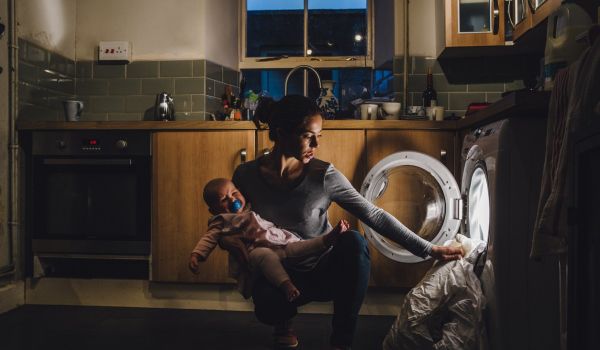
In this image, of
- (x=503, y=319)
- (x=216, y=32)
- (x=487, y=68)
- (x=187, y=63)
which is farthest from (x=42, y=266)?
(x=487, y=68)

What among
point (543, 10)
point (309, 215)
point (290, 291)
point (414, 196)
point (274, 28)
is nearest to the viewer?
point (290, 291)

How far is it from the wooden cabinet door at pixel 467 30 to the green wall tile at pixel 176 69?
4.98 feet

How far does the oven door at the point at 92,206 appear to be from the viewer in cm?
306

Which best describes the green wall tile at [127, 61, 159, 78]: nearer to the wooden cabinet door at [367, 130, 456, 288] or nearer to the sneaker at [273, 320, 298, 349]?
the wooden cabinet door at [367, 130, 456, 288]

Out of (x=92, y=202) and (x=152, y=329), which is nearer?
(x=152, y=329)

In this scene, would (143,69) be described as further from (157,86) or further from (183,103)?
(183,103)

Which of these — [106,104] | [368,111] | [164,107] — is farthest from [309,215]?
[106,104]

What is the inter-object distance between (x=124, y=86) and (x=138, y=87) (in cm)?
9

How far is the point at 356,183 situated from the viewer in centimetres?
296

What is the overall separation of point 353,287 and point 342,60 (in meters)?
2.14

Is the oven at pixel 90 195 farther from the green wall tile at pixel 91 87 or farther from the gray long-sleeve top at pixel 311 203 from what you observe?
the gray long-sleeve top at pixel 311 203

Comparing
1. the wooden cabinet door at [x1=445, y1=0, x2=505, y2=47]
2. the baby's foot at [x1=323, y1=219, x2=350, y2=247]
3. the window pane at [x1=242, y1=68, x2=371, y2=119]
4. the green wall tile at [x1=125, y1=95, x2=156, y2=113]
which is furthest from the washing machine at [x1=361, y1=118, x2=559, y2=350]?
the green wall tile at [x1=125, y1=95, x2=156, y2=113]

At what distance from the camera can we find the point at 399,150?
2.96m

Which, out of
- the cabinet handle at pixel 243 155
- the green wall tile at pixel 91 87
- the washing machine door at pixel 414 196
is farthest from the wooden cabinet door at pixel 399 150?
the green wall tile at pixel 91 87
